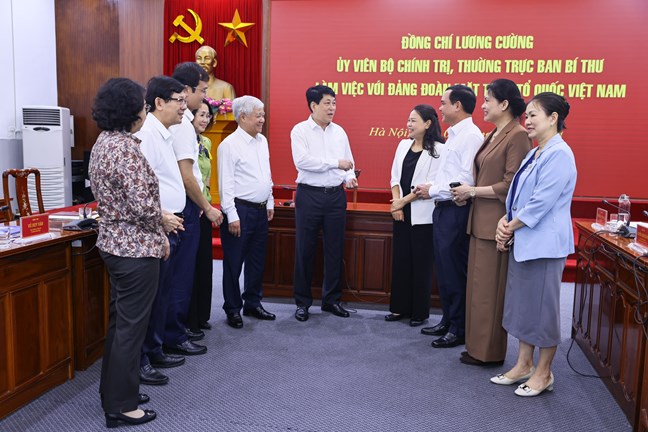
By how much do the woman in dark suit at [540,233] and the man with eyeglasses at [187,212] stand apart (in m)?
1.51

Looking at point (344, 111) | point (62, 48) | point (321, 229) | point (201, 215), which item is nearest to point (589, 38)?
point (344, 111)

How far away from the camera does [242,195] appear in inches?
137

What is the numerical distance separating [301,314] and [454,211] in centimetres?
124

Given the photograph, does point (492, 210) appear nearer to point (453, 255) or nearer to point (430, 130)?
point (453, 255)

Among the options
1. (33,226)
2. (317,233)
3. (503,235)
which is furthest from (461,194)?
(33,226)

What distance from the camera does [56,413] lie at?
232 centimetres

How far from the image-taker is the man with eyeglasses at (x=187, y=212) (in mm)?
2744

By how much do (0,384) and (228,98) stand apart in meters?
4.86

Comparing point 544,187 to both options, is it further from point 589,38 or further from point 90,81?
point 90,81

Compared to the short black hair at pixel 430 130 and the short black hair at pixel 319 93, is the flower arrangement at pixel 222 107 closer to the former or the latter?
the short black hair at pixel 319 93

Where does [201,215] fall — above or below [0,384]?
above

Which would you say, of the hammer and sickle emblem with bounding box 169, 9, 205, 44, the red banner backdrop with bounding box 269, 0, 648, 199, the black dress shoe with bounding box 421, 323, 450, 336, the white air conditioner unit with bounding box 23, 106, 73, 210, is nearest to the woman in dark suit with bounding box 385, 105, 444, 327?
the black dress shoe with bounding box 421, 323, 450, 336

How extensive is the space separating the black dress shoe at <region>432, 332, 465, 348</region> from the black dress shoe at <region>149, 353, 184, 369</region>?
143 centimetres

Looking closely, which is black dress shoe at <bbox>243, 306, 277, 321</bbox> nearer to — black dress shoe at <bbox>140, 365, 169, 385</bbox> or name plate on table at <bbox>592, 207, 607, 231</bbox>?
black dress shoe at <bbox>140, 365, 169, 385</bbox>
